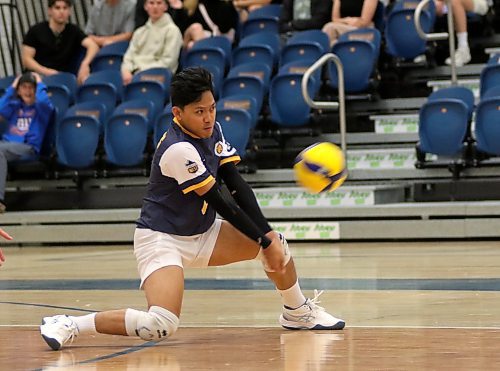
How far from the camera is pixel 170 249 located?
557 cm

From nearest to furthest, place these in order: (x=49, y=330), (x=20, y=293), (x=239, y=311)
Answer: (x=49, y=330) → (x=239, y=311) → (x=20, y=293)

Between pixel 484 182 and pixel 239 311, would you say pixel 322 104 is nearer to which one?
pixel 484 182

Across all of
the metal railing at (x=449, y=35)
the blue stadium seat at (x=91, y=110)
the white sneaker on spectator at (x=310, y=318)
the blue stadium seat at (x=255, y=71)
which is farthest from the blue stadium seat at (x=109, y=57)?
the white sneaker on spectator at (x=310, y=318)

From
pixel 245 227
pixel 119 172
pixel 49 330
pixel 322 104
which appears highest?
pixel 245 227

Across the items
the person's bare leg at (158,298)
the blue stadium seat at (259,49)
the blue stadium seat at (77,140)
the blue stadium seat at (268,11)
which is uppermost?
the person's bare leg at (158,298)

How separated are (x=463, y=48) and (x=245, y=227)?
9.17 meters

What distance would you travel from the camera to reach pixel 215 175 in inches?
225

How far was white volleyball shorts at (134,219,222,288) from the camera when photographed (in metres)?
5.53

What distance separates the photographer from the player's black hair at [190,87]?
546 cm

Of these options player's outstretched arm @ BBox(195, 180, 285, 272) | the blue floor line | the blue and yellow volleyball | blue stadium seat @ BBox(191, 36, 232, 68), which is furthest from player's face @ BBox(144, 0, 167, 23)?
player's outstretched arm @ BBox(195, 180, 285, 272)

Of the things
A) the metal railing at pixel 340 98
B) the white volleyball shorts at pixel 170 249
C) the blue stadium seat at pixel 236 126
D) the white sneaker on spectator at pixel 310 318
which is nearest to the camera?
the white volleyball shorts at pixel 170 249

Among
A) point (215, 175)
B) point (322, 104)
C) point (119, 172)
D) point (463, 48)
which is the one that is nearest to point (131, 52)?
point (119, 172)

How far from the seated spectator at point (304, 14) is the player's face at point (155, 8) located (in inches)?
64.2

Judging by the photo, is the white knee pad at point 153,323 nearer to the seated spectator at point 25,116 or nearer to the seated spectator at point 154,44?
the seated spectator at point 25,116
